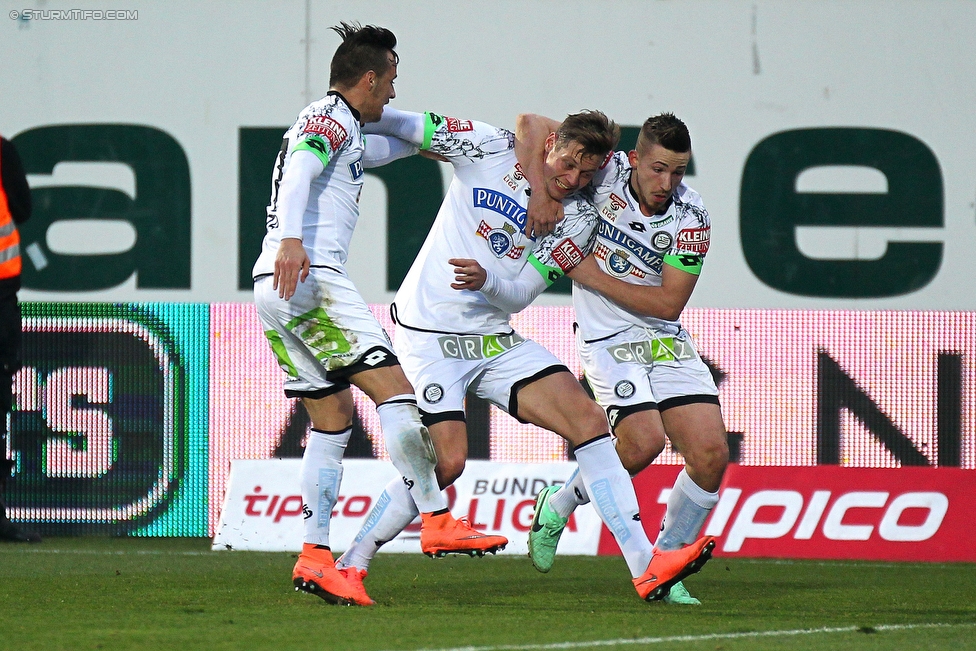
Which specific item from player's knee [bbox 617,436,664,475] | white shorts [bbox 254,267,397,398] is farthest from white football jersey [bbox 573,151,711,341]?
white shorts [bbox 254,267,397,398]

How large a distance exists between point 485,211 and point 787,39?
4066 millimetres

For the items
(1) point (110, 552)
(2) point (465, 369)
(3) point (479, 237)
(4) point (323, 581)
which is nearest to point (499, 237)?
(3) point (479, 237)

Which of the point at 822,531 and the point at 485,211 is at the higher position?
the point at 485,211

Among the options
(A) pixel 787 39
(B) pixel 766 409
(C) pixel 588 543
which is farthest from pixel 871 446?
(A) pixel 787 39

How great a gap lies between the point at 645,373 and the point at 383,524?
1.23m

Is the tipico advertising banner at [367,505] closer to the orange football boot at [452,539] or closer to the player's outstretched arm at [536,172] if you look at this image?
the player's outstretched arm at [536,172]

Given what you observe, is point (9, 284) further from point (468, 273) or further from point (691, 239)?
point (691, 239)

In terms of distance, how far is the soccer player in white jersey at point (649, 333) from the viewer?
5293 millimetres

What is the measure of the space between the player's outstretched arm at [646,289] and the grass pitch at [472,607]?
108 cm

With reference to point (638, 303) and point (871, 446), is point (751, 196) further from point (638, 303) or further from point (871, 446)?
point (638, 303)

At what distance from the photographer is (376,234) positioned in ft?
28.3

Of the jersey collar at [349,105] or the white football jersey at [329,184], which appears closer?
the white football jersey at [329,184]

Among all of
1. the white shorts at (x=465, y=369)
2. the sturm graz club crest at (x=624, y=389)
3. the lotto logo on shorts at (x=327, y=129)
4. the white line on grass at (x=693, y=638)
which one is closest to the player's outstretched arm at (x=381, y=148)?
the lotto logo on shorts at (x=327, y=129)

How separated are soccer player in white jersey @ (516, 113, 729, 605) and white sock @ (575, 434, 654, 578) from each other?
1.47ft
